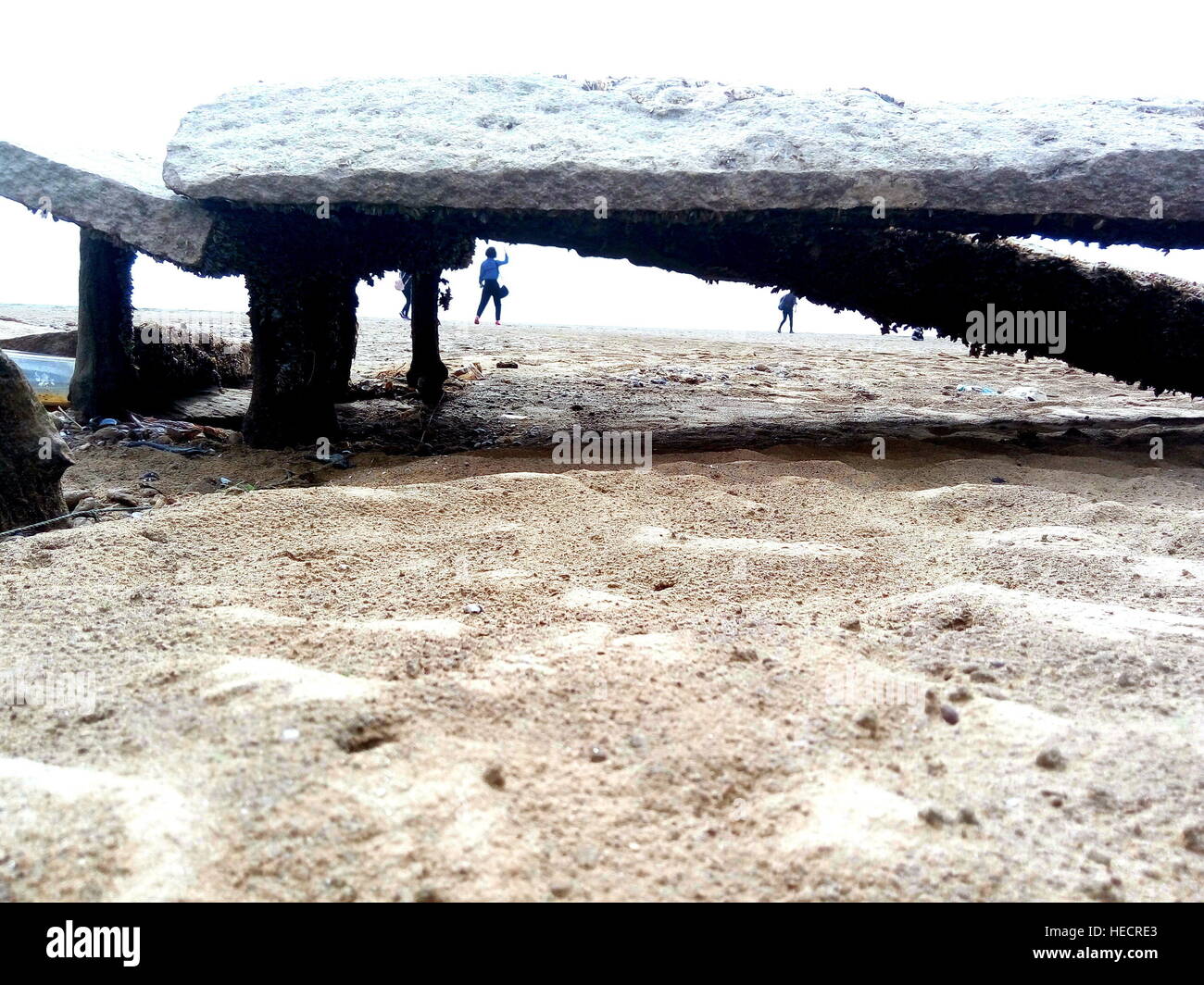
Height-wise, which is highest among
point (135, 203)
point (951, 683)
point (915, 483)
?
point (135, 203)

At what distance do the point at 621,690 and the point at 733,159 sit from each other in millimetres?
2815

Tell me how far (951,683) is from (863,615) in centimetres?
37

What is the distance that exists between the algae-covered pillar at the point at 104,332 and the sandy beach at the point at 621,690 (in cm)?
206

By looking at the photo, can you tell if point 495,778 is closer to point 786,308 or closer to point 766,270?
point 766,270

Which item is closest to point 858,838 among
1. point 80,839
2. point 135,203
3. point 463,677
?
point 463,677

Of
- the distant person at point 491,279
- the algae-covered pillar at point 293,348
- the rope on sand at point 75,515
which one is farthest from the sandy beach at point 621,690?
the distant person at point 491,279

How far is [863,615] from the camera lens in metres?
2.27

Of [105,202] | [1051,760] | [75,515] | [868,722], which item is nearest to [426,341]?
[105,202]

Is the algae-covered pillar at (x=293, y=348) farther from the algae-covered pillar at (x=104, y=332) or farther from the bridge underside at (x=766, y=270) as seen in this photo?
the algae-covered pillar at (x=104, y=332)

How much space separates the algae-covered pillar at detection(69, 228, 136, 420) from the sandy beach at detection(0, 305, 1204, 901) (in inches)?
81.1
